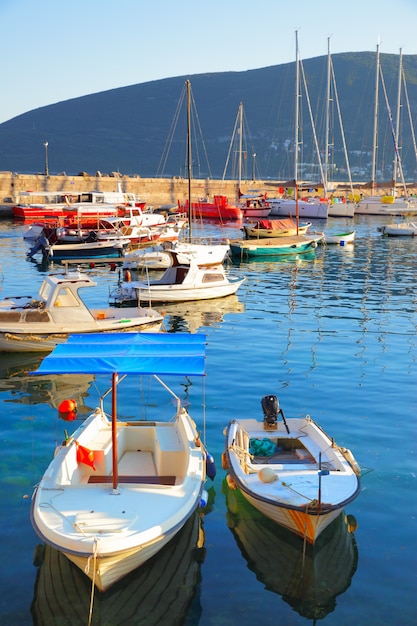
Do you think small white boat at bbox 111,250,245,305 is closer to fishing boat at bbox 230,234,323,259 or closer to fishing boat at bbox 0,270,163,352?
fishing boat at bbox 0,270,163,352

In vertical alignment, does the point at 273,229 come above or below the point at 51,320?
above

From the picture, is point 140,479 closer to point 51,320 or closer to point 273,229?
point 51,320

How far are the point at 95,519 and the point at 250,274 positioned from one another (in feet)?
113

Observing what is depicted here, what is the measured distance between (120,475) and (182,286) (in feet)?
69.0

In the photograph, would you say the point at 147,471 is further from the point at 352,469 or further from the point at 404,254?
the point at 404,254

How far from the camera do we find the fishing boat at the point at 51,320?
22.7 metres

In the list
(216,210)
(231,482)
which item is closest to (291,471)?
(231,482)

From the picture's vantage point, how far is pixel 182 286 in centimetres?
3272

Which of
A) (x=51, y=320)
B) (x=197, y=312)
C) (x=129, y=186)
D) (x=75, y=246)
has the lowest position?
(x=197, y=312)

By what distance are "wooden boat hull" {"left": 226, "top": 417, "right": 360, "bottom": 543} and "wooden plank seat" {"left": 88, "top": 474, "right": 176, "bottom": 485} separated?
3.71 feet

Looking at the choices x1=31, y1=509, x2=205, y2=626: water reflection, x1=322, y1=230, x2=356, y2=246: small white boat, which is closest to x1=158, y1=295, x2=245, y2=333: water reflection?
x1=31, y1=509, x2=205, y2=626: water reflection

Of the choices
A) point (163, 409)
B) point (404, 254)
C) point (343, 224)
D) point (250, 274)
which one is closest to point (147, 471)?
point (163, 409)

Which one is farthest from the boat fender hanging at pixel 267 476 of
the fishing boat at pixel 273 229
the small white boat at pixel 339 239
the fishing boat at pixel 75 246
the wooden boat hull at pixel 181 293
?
the small white boat at pixel 339 239

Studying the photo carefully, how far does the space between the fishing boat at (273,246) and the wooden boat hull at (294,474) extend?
36392 millimetres
